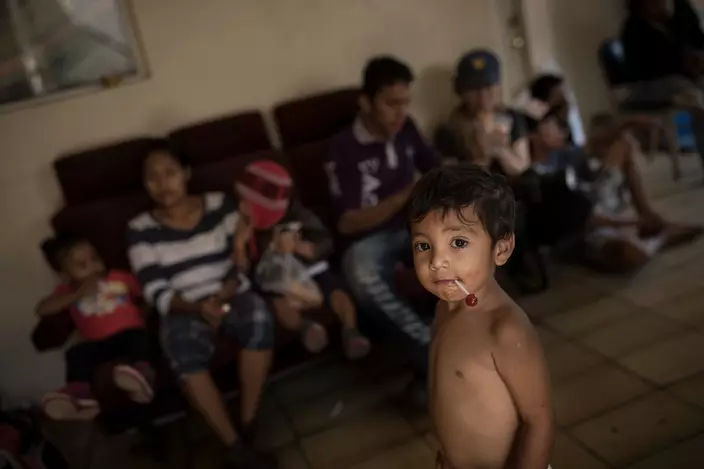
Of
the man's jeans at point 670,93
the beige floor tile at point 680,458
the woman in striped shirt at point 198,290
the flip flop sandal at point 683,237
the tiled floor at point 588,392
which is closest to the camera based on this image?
the beige floor tile at point 680,458

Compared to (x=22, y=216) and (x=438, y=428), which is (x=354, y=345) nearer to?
(x=438, y=428)

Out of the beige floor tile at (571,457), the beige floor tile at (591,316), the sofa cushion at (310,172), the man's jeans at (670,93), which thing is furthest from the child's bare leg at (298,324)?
the man's jeans at (670,93)

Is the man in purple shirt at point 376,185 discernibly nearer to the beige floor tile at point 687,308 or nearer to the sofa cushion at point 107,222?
the sofa cushion at point 107,222

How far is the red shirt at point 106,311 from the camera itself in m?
2.23

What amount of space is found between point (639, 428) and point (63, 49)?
2415 millimetres

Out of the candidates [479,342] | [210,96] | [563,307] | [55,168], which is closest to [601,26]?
[563,307]

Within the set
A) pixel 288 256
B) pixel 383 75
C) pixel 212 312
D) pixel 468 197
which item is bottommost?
pixel 212 312

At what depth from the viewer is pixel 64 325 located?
2.24 m

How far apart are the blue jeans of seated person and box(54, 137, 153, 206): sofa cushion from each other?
87 cm

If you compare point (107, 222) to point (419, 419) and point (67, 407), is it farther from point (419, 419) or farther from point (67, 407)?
point (419, 419)

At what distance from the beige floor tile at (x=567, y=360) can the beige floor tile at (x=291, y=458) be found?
847mm

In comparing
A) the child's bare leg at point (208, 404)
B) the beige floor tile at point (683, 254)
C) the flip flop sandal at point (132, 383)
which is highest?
the flip flop sandal at point (132, 383)

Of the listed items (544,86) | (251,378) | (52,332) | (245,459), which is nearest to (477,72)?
(544,86)

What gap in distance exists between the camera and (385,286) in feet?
7.45
